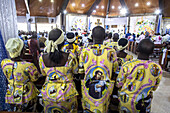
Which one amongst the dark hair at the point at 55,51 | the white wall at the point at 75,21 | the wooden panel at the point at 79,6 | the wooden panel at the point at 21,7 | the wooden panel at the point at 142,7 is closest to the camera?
the dark hair at the point at 55,51

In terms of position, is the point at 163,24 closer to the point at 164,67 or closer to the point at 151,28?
the point at 151,28

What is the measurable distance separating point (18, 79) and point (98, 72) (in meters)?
0.99

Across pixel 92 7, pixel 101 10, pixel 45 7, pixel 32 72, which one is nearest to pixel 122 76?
pixel 32 72

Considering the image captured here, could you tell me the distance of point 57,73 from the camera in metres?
1.50

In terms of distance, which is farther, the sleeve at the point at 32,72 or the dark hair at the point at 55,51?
the sleeve at the point at 32,72

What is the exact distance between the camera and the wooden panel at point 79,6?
41.6ft

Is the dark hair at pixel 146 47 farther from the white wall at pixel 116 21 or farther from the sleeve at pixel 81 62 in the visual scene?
the white wall at pixel 116 21

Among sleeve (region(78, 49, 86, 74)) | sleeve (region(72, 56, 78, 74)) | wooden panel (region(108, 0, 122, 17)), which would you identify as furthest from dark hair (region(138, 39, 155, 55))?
wooden panel (region(108, 0, 122, 17))

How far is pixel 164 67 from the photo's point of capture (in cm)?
511

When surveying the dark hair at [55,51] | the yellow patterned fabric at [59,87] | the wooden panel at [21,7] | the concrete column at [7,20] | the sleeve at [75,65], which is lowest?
the yellow patterned fabric at [59,87]

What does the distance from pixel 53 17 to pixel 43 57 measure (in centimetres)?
1337

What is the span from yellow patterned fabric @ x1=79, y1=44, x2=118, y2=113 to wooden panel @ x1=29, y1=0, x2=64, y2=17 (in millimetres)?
11453

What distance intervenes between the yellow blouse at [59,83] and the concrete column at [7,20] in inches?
40.3

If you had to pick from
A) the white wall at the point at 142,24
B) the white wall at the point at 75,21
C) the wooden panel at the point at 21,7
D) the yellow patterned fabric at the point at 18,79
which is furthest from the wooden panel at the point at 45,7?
the yellow patterned fabric at the point at 18,79
